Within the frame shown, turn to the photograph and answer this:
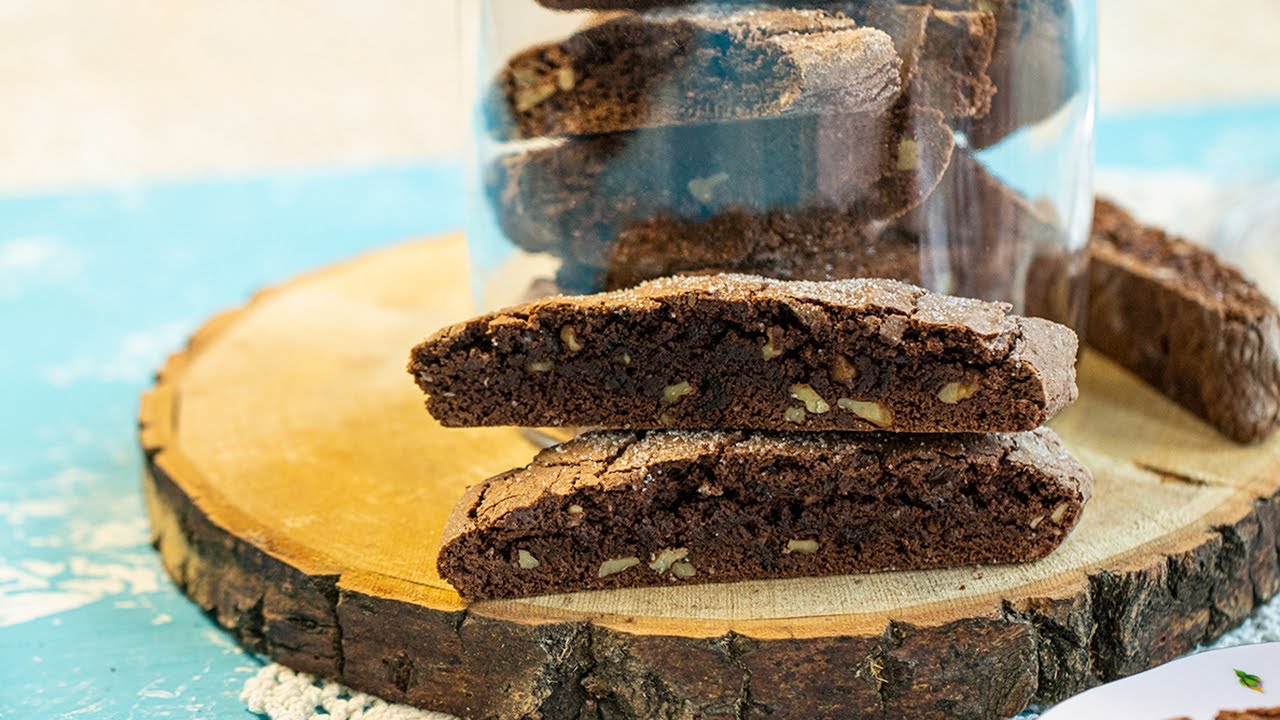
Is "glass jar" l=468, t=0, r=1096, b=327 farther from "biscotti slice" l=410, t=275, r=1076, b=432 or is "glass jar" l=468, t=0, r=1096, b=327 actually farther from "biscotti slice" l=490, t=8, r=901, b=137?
"biscotti slice" l=410, t=275, r=1076, b=432

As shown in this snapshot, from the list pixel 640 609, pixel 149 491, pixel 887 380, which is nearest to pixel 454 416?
pixel 640 609

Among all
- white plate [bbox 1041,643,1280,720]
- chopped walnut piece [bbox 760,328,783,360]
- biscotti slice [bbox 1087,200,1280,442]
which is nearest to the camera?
white plate [bbox 1041,643,1280,720]

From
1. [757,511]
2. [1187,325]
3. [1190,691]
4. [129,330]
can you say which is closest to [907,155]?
[757,511]

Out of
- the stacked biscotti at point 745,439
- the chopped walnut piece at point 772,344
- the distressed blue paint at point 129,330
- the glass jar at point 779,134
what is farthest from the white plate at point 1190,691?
the distressed blue paint at point 129,330

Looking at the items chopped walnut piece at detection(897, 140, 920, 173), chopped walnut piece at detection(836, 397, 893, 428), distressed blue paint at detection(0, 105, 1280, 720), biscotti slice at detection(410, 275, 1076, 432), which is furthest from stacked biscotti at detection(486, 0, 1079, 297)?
distressed blue paint at detection(0, 105, 1280, 720)

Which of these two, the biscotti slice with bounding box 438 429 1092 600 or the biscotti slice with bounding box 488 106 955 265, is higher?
the biscotti slice with bounding box 488 106 955 265

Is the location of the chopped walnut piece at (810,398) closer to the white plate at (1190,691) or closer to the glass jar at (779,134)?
the glass jar at (779,134)
